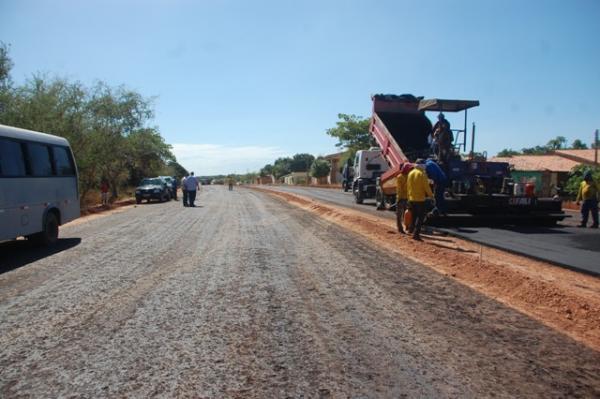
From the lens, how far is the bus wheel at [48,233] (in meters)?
10.3

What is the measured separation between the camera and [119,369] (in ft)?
12.5

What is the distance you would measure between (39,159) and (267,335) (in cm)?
839

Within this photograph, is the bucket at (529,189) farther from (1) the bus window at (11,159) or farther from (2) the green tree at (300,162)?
(2) the green tree at (300,162)

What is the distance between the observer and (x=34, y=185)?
10.1 m

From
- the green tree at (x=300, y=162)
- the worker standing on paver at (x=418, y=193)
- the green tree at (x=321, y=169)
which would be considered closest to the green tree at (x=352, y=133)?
the green tree at (x=321, y=169)

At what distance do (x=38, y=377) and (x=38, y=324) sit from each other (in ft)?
4.69

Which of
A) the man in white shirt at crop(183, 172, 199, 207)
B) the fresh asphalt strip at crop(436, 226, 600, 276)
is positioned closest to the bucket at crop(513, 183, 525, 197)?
the fresh asphalt strip at crop(436, 226, 600, 276)

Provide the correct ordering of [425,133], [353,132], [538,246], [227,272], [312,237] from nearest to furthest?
[227,272] → [538,246] → [312,237] → [425,133] → [353,132]

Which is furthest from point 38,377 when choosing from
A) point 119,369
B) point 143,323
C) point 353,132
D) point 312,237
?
point 353,132

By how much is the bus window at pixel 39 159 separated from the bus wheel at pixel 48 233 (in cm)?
101

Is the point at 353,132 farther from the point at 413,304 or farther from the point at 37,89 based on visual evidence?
the point at 413,304

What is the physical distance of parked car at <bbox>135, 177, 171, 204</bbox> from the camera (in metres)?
29.0

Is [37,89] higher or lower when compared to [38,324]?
higher

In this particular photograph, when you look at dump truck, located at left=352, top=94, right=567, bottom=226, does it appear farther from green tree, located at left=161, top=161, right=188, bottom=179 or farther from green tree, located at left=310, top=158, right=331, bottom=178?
green tree, located at left=310, top=158, right=331, bottom=178
